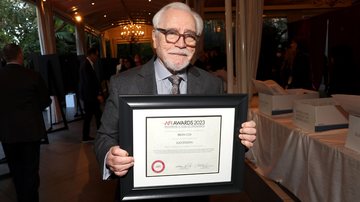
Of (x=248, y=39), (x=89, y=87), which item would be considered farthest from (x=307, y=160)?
(x=89, y=87)

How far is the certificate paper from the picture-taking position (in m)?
1.10

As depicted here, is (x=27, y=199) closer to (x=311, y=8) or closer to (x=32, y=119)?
(x=32, y=119)

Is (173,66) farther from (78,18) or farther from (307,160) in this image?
(78,18)

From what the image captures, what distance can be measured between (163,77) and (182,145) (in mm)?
357

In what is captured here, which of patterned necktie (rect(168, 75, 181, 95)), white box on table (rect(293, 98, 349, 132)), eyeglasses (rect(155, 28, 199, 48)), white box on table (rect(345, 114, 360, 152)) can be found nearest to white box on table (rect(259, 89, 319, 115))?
white box on table (rect(293, 98, 349, 132))

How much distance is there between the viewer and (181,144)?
43.9 inches

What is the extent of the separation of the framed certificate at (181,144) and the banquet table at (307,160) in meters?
1.14

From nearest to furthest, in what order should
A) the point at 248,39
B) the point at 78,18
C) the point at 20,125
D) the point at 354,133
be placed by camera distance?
the point at 354,133 → the point at 20,125 → the point at 248,39 → the point at 78,18

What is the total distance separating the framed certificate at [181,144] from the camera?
108 cm

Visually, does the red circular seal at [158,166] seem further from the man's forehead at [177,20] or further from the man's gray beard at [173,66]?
the man's forehead at [177,20]

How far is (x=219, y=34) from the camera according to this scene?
14.3 m

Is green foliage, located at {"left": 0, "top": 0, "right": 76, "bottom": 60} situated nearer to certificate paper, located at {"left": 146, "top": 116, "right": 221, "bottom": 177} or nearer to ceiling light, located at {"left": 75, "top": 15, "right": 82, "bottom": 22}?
ceiling light, located at {"left": 75, "top": 15, "right": 82, "bottom": 22}

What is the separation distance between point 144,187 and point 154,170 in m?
0.07

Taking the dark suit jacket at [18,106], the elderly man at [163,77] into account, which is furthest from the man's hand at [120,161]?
the dark suit jacket at [18,106]
